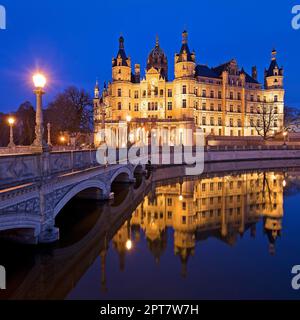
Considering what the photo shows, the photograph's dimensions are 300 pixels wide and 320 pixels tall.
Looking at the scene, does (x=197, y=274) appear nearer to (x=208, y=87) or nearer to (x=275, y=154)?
(x=275, y=154)

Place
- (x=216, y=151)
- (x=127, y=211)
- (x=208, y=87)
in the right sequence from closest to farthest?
(x=127, y=211), (x=216, y=151), (x=208, y=87)

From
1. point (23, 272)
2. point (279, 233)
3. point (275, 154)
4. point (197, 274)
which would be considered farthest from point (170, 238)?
point (275, 154)

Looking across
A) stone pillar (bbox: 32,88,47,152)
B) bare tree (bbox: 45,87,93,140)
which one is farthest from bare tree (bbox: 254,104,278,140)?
stone pillar (bbox: 32,88,47,152)

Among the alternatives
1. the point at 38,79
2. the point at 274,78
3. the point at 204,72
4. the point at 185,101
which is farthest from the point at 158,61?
the point at 38,79

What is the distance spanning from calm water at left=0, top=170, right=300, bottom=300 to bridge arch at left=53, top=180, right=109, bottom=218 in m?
1.11

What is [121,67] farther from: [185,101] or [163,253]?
[163,253]

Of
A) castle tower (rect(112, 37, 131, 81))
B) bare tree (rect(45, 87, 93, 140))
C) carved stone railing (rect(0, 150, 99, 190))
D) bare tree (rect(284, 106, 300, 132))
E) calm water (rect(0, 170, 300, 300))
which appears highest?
castle tower (rect(112, 37, 131, 81))

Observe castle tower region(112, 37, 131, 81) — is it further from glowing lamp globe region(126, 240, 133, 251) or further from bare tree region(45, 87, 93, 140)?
glowing lamp globe region(126, 240, 133, 251)

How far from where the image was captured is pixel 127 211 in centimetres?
1784

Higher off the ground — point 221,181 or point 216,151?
point 216,151

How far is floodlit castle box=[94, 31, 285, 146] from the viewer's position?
2319 inches

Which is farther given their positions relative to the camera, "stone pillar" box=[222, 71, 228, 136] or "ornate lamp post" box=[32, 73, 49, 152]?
"stone pillar" box=[222, 71, 228, 136]

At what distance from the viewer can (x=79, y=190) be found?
13.3 meters
